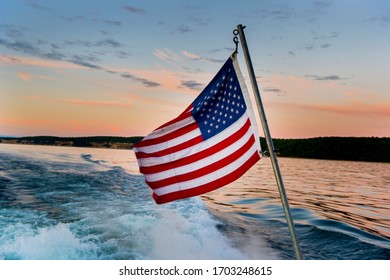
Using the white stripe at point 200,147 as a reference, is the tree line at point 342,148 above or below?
above

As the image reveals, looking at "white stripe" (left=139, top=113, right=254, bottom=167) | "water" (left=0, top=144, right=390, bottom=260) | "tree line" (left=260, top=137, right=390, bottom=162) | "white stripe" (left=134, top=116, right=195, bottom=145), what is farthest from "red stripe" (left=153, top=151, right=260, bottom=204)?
"tree line" (left=260, top=137, right=390, bottom=162)

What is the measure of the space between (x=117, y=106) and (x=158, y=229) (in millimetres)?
11467

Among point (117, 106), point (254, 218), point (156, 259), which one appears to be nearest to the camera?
point (156, 259)

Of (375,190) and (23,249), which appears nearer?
(23,249)

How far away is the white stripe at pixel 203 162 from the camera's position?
8.75ft

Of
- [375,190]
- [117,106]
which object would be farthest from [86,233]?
[117,106]

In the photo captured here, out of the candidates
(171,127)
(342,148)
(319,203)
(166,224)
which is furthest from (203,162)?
(342,148)

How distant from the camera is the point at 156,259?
4.44 m

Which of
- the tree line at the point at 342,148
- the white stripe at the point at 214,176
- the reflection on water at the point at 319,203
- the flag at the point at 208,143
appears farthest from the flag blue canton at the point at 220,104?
the tree line at the point at 342,148

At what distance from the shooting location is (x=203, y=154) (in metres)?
2.74

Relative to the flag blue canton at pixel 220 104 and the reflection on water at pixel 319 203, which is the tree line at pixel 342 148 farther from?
the flag blue canton at pixel 220 104

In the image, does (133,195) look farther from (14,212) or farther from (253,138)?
(253,138)
